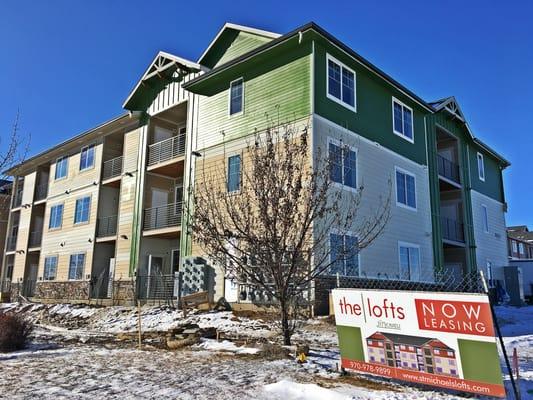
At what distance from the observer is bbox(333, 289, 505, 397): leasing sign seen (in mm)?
5465

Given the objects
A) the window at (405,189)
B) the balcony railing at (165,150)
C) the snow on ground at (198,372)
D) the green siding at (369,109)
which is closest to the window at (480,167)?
the green siding at (369,109)

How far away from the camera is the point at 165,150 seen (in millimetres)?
23891

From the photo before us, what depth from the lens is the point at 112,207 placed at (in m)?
27.1

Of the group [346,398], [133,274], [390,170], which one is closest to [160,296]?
[133,274]

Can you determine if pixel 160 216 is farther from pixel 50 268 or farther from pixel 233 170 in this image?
pixel 50 268

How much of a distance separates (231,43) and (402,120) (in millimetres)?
9035

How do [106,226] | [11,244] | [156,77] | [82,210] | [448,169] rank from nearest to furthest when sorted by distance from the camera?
[156,77] < [106,226] < [448,169] < [82,210] < [11,244]

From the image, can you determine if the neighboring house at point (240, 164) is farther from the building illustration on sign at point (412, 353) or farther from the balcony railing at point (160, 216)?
the building illustration on sign at point (412, 353)

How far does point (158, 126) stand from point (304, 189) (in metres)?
17.5

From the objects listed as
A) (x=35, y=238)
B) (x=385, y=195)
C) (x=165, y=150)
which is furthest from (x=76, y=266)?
(x=385, y=195)

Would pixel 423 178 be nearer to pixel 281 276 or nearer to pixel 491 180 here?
pixel 491 180

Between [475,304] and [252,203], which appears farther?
[252,203]

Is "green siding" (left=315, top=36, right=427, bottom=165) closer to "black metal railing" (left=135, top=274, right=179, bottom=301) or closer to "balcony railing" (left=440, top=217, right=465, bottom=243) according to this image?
"balcony railing" (left=440, top=217, right=465, bottom=243)

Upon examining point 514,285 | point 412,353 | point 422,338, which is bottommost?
point 412,353
